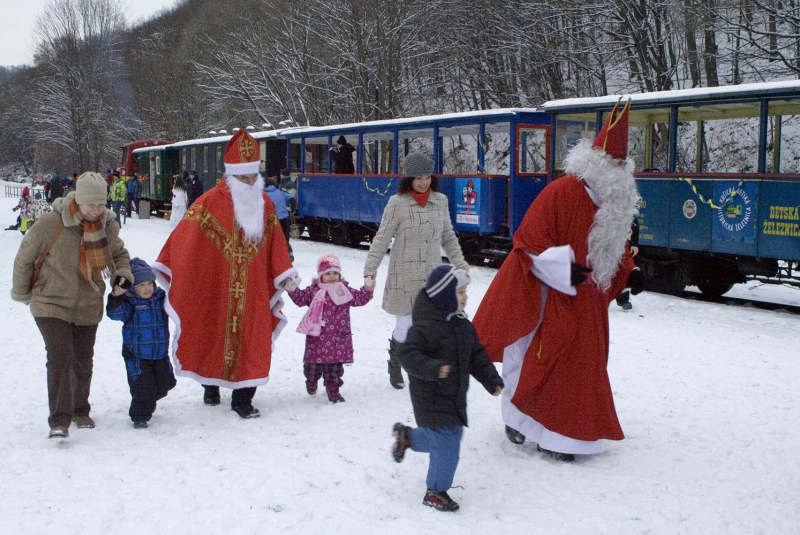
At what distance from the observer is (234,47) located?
3797 cm

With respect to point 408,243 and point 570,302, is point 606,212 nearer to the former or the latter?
point 570,302

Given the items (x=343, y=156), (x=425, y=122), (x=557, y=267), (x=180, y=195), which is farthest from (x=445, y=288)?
(x=180, y=195)

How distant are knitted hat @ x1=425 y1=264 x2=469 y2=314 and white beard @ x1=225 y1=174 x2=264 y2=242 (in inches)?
82.7

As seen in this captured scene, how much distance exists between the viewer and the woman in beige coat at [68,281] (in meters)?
5.23

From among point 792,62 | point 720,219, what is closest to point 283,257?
point 720,219

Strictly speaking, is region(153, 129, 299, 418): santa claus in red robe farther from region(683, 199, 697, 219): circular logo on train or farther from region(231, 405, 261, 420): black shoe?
region(683, 199, 697, 219): circular logo on train

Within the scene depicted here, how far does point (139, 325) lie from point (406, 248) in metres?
1.92

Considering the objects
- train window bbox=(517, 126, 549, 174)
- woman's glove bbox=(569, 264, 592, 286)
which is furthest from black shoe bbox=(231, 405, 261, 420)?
train window bbox=(517, 126, 549, 174)

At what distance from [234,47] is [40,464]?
35237 millimetres

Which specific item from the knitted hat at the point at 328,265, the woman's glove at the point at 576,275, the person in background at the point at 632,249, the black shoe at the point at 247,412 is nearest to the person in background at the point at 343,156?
the person in background at the point at 632,249

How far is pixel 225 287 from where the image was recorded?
19.1 ft

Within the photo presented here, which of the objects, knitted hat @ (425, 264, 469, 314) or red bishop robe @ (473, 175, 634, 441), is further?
red bishop robe @ (473, 175, 634, 441)

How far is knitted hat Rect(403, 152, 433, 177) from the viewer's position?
603 cm

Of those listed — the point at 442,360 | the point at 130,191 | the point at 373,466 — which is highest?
the point at 130,191
